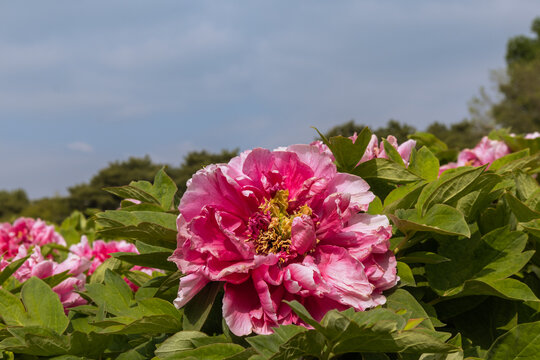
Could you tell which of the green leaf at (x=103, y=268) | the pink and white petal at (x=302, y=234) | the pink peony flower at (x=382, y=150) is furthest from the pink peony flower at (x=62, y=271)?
the pink peony flower at (x=382, y=150)

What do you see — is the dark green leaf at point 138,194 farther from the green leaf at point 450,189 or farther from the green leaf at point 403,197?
the green leaf at point 450,189

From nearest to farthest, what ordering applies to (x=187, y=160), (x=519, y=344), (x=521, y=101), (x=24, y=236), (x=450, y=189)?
(x=519, y=344) < (x=450, y=189) < (x=24, y=236) < (x=187, y=160) < (x=521, y=101)

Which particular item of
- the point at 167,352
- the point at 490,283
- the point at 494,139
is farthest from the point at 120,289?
the point at 494,139

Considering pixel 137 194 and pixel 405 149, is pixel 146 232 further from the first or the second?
pixel 405 149

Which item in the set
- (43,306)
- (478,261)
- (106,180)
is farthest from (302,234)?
(106,180)

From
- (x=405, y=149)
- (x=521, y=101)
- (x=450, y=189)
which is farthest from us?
(x=521, y=101)

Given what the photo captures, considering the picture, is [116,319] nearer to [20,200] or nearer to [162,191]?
[162,191]

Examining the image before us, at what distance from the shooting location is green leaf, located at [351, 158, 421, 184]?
5.00 ft

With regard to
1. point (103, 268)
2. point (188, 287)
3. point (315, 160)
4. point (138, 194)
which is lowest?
point (103, 268)

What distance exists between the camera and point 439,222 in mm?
1316

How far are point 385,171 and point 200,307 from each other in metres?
0.65

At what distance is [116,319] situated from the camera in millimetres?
1303

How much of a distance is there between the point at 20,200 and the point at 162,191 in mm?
42067

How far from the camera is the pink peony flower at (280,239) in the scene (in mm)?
1214
